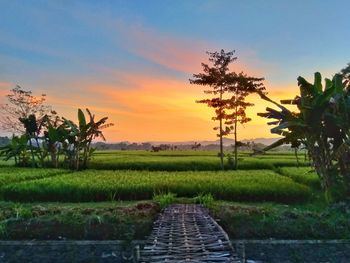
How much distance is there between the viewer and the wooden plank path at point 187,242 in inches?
195

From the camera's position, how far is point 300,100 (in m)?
10.2

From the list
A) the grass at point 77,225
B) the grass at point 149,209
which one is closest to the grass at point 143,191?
the grass at point 149,209

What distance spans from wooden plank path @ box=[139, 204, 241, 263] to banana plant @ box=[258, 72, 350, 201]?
11.7 feet

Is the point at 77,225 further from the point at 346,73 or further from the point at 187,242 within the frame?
the point at 346,73

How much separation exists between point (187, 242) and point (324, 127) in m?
5.58

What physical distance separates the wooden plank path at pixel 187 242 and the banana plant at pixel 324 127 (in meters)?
3.56

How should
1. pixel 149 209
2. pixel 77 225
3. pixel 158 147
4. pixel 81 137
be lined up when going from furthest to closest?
pixel 158 147, pixel 81 137, pixel 149 209, pixel 77 225

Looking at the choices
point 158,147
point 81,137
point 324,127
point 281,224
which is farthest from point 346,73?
point 158,147

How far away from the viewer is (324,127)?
10.0 meters

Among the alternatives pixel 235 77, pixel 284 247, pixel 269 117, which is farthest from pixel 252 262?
pixel 235 77

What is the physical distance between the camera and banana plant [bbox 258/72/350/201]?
9.60 m

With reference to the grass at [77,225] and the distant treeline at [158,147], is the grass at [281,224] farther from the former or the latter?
the distant treeline at [158,147]

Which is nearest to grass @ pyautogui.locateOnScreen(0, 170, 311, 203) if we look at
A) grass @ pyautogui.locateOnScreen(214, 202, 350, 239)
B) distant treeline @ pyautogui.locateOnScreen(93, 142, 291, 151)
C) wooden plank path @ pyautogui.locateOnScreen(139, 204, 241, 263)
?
grass @ pyautogui.locateOnScreen(214, 202, 350, 239)

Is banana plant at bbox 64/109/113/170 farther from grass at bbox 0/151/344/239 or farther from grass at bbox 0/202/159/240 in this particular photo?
grass at bbox 0/202/159/240
